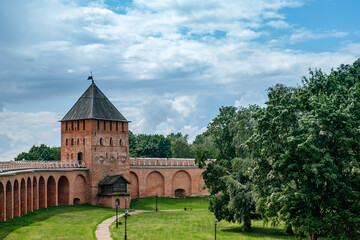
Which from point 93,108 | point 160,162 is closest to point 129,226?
point 93,108

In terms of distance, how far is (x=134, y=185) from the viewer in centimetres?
5619

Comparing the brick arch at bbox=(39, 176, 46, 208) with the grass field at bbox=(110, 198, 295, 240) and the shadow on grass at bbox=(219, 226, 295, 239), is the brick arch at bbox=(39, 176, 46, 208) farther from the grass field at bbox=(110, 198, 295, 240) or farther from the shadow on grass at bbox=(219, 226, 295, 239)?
the shadow on grass at bbox=(219, 226, 295, 239)

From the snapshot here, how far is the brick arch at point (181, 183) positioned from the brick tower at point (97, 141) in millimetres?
9537

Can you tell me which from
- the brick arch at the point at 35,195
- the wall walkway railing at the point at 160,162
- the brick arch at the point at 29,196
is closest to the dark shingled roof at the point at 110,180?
the wall walkway railing at the point at 160,162

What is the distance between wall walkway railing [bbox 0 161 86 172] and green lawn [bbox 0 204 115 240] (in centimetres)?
422

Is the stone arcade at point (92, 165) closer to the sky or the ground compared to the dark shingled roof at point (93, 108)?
closer to the ground

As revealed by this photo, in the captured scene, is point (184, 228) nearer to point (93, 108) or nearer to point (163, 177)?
point (93, 108)

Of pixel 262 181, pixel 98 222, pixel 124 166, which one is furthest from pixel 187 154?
pixel 262 181

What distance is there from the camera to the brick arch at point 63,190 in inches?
1860

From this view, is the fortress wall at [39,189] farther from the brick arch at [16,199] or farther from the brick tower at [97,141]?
the brick tower at [97,141]

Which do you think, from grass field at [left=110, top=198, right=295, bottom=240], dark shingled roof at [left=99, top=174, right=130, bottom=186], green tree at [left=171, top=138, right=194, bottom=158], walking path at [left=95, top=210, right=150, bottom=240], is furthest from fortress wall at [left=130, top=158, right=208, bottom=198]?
green tree at [left=171, top=138, right=194, bottom=158]

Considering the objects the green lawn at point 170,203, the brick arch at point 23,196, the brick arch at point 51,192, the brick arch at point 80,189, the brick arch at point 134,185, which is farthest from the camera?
the brick arch at point 134,185

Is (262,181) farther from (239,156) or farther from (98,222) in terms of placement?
(98,222)

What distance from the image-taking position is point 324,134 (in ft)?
74.9
